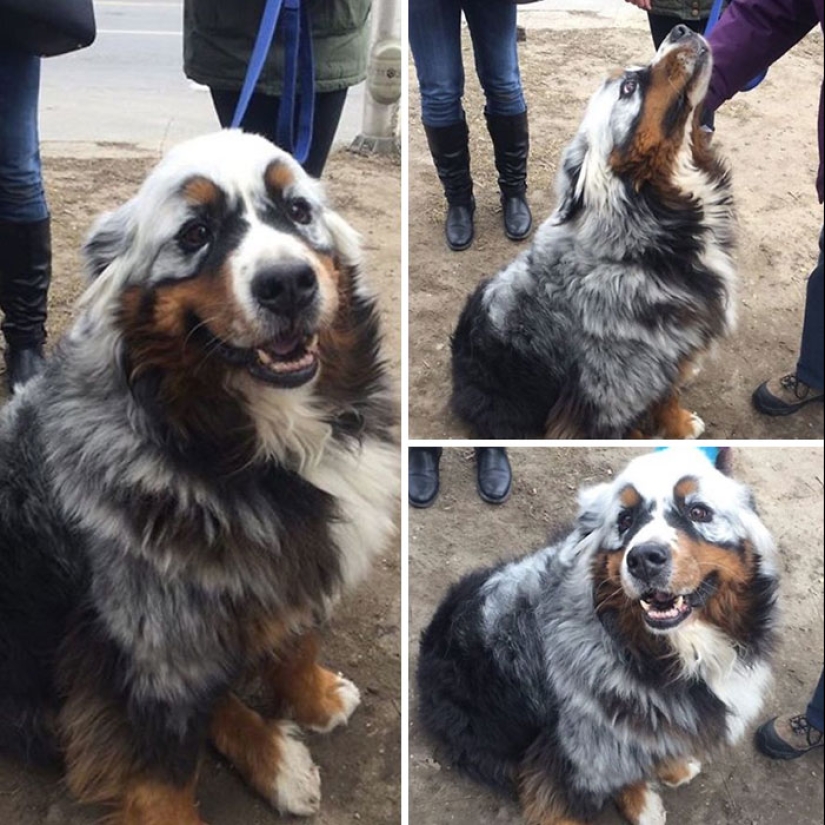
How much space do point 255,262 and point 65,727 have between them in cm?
135

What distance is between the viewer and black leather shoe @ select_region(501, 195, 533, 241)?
3688 mm

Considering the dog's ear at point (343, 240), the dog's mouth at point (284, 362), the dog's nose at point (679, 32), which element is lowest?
the dog's mouth at point (284, 362)

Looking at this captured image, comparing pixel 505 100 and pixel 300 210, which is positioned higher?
pixel 300 210

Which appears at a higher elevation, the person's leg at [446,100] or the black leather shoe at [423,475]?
the person's leg at [446,100]

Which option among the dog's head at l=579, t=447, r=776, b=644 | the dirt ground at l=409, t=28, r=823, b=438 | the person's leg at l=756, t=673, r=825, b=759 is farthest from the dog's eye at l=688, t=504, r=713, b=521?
the dirt ground at l=409, t=28, r=823, b=438

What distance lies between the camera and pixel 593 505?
7.41 ft

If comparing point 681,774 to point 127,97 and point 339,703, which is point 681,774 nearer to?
point 339,703

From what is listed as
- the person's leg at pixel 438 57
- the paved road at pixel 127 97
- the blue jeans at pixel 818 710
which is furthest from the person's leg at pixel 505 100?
the paved road at pixel 127 97

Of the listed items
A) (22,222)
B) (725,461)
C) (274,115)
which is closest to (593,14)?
(274,115)

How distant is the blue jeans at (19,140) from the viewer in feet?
10.4

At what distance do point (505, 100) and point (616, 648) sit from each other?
6.89ft

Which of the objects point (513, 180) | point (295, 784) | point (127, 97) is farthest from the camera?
point (127, 97)

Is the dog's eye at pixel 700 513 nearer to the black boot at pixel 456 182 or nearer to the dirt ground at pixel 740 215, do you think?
the dirt ground at pixel 740 215

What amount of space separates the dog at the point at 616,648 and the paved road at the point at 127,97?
215 inches
